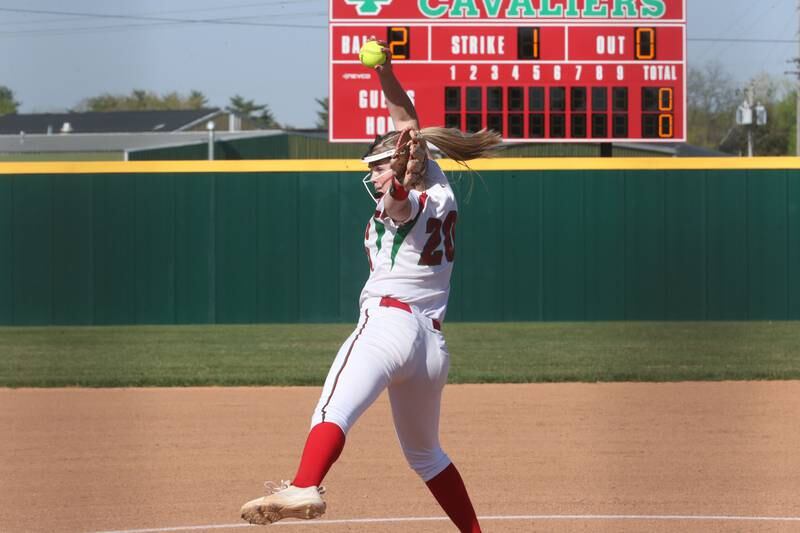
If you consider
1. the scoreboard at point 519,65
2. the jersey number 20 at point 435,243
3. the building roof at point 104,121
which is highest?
the building roof at point 104,121

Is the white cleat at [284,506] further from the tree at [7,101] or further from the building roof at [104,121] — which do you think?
the tree at [7,101]

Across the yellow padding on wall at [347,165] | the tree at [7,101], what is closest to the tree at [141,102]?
the tree at [7,101]

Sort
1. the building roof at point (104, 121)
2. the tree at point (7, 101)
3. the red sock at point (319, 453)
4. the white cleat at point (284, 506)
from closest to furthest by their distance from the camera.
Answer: the white cleat at point (284, 506), the red sock at point (319, 453), the building roof at point (104, 121), the tree at point (7, 101)

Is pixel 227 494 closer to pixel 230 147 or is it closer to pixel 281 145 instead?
pixel 230 147

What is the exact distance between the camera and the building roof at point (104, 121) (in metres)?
38.3

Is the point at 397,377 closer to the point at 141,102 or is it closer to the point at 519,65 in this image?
the point at 519,65

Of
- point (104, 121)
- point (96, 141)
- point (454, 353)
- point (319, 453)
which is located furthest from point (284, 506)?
point (104, 121)

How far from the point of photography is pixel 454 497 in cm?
406

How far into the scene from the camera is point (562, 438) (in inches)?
288

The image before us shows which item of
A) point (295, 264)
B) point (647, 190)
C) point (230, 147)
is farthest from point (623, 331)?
point (230, 147)

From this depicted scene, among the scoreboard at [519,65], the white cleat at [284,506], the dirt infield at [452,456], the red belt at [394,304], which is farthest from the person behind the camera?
the scoreboard at [519,65]

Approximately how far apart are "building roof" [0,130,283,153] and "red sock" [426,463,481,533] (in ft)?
85.4

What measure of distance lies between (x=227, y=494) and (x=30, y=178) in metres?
10.2

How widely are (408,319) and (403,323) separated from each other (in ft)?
0.10
